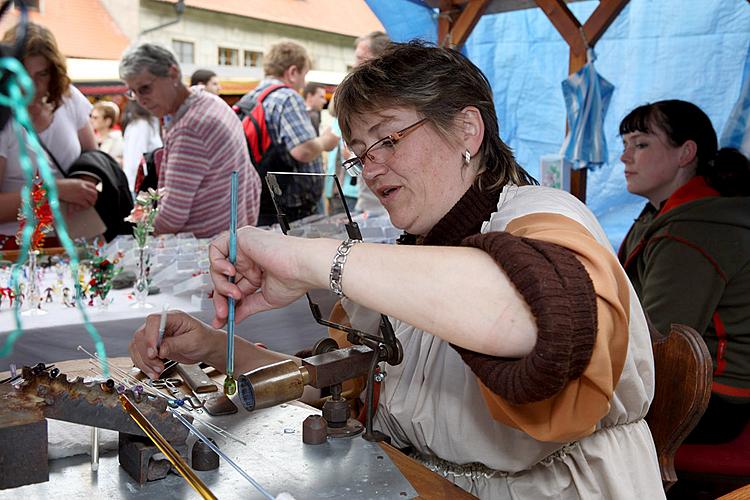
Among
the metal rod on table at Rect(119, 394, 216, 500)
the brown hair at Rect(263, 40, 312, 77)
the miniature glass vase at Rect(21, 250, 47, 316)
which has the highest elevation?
the brown hair at Rect(263, 40, 312, 77)

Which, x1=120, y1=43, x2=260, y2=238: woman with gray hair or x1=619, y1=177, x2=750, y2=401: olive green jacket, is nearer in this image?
x1=619, y1=177, x2=750, y2=401: olive green jacket

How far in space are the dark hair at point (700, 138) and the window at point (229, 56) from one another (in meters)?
16.5

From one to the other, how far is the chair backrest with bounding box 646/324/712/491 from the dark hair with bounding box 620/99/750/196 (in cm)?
150

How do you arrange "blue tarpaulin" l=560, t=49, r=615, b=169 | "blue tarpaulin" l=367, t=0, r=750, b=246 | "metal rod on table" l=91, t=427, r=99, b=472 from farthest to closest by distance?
"blue tarpaulin" l=560, t=49, r=615, b=169, "blue tarpaulin" l=367, t=0, r=750, b=246, "metal rod on table" l=91, t=427, r=99, b=472

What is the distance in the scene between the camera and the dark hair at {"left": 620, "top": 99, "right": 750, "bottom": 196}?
2.96 metres

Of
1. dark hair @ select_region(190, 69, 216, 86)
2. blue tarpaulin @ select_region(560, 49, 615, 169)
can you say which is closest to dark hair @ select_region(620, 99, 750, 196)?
blue tarpaulin @ select_region(560, 49, 615, 169)

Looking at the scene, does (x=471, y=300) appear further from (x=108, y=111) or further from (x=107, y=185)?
(x=108, y=111)

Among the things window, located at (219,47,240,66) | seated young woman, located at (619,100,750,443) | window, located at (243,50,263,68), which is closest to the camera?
seated young woman, located at (619,100,750,443)

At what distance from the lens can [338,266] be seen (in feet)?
3.55

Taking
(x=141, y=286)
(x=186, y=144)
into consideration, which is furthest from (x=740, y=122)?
(x=141, y=286)

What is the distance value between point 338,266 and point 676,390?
0.95 m

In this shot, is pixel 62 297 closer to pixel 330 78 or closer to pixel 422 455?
pixel 422 455

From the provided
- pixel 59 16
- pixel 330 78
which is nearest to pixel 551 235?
pixel 330 78

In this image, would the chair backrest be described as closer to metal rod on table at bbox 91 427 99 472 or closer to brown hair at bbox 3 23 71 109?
metal rod on table at bbox 91 427 99 472
